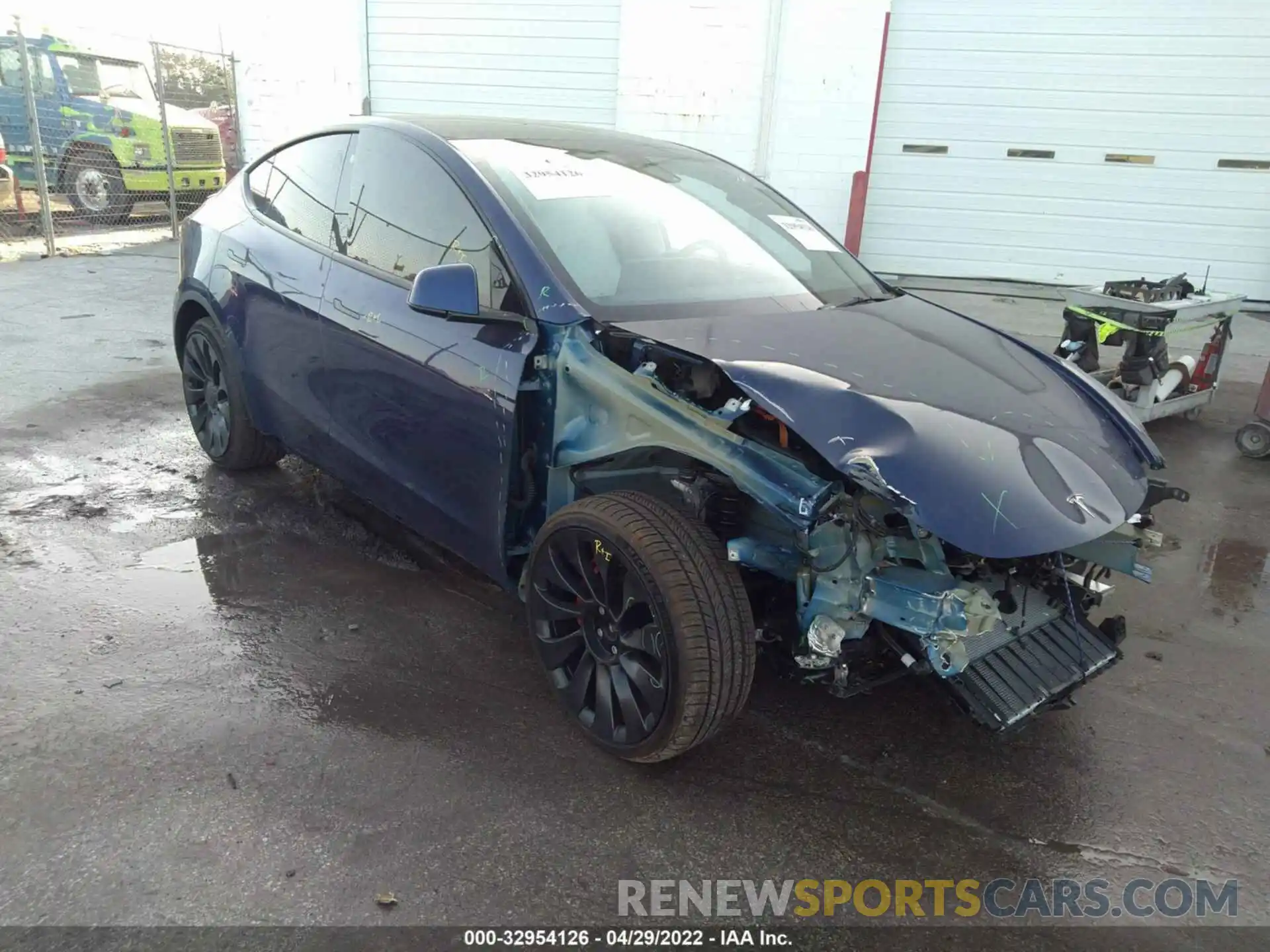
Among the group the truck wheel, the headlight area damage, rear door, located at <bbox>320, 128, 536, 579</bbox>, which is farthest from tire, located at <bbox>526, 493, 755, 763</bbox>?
the truck wheel

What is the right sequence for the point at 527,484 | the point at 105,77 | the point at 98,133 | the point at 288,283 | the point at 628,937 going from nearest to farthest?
the point at 628,937, the point at 527,484, the point at 288,283, the point at 98,133, the point at 105,77

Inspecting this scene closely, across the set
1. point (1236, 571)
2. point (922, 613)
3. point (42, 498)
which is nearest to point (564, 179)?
point (922, 613)

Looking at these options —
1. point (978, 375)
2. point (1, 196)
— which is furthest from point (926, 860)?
point (1, 196)

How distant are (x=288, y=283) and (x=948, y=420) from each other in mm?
2641

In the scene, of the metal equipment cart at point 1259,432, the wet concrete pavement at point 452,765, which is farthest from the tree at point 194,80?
the metal equipment cart at point 1259,432

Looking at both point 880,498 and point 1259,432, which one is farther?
point 1259,432

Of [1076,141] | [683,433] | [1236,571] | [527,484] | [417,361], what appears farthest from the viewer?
[1076,141]

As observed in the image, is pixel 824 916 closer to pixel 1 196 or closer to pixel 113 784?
pixel 113 784

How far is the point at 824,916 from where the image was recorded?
7.02 ft

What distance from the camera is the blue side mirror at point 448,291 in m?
2.72

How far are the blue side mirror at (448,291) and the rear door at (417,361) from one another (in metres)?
0.12

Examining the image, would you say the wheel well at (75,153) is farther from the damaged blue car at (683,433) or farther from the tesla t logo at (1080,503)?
the tesla t logo at (1080,503)

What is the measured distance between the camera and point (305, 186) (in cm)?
384

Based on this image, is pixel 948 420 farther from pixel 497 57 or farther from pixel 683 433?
pixel 497 57
